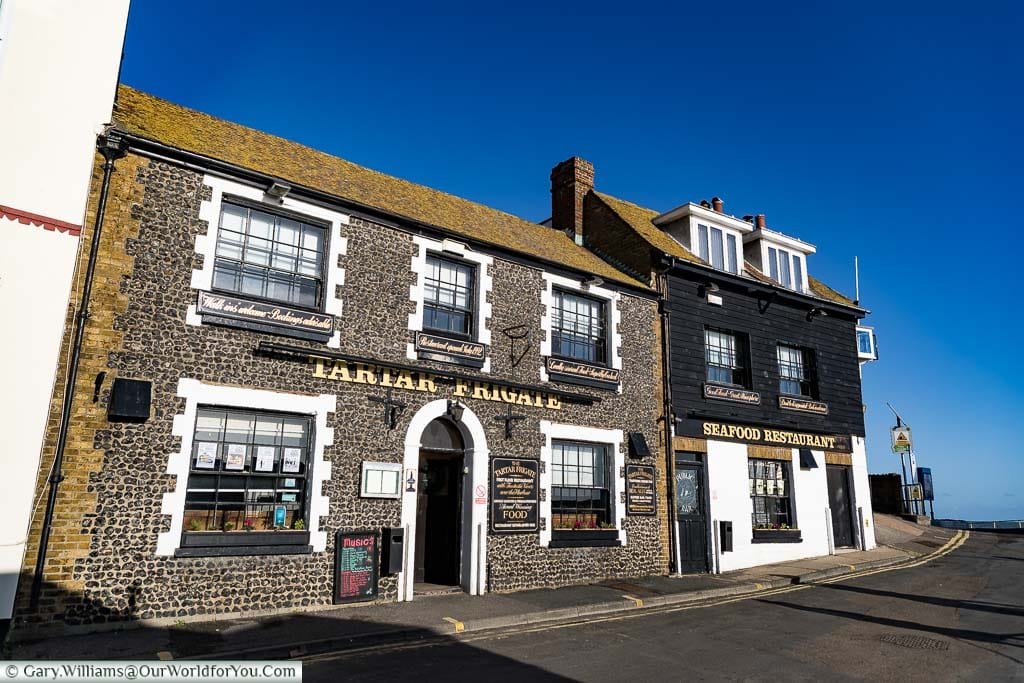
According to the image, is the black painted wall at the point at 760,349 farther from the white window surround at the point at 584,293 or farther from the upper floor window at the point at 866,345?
the white window surround at the point at 584,293

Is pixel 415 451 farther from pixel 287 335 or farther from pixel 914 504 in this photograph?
pixel 914 504

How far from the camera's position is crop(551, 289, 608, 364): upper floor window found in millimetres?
15500

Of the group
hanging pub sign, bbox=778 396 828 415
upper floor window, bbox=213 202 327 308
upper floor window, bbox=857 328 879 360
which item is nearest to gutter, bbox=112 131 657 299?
upper floor window, bbox=213 202 327 308

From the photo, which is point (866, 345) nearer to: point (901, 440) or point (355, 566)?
point (901, 440)

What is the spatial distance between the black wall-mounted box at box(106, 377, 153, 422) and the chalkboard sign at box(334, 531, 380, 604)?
3.63 m

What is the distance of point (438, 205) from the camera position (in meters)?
15.9

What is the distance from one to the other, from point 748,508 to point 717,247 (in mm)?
7476

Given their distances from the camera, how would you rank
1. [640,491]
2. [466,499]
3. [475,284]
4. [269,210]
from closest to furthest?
[269,210]
[466,499]
[475,284]
[640,491]

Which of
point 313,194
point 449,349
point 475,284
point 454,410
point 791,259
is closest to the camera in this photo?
point 313,194

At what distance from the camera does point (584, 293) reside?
1598 cm

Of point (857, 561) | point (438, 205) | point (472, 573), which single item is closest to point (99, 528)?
point (472, 573)

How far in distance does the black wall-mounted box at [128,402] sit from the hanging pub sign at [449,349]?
4727 millimetres

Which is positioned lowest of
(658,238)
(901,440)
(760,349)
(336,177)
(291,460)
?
(291,460)

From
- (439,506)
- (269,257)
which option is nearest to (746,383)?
(439,506)
